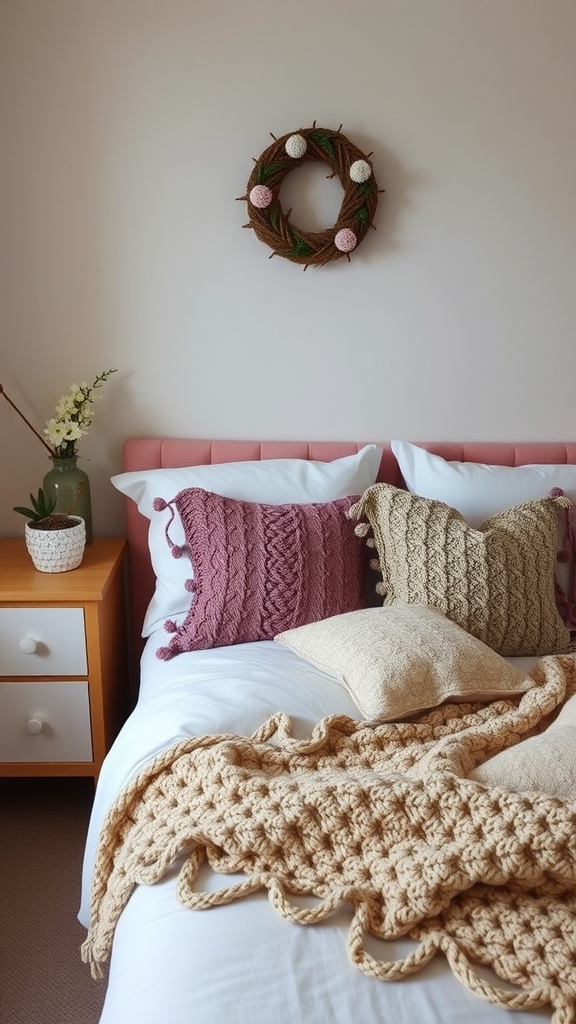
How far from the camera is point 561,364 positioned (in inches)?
96.3

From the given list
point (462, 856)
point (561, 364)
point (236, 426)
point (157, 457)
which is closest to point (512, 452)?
point (561, 364)

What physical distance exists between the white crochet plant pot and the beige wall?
1.07 feet

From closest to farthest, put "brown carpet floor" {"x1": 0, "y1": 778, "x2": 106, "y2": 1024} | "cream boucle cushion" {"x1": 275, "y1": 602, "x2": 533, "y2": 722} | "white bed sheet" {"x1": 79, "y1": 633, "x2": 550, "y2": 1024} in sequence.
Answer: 1. "white bed sheet" {"x1": 79, "y1": 633, "x2": 550, "y2": 1024}
2. "cream boucle cushion" {"x1": 275, "y1": 602, "x2": 533, "y2": 722}
3. "brown carpet floor" {"x1": 0, "y1": 778, "x2": 106, "y2": 1024}

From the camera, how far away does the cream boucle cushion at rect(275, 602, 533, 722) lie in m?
1.56

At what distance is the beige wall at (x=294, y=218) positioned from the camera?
2.22m

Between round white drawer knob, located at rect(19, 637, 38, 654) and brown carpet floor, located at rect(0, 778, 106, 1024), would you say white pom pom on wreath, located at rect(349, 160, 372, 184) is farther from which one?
brown carpet floor, located at rect(0, 778, 106, 1024)

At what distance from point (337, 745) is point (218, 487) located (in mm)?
854

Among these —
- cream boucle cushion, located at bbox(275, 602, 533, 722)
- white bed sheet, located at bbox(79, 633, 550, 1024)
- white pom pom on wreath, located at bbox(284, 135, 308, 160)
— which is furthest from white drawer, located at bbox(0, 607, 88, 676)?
white pom pom on wreath, located at bbox(284, 135, 308, 160)

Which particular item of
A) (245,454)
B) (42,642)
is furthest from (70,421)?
(42,642)

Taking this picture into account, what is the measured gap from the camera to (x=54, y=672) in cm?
209

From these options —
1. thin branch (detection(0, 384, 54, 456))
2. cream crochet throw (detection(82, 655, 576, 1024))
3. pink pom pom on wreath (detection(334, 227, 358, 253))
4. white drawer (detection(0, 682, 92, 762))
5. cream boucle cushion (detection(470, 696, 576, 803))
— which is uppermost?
pink pom pom on wreath (detection(334, 227, 358, 253))

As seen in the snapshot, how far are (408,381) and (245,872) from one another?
1.53 m

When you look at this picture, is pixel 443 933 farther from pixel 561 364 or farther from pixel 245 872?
pixel 561 364

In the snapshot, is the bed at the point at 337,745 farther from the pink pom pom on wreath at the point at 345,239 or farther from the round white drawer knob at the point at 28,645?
the pink pom pom on wreath at the point at 345,239
